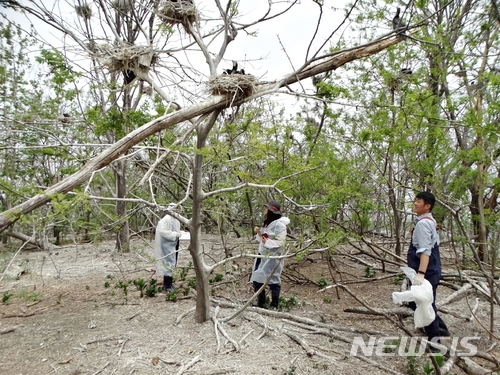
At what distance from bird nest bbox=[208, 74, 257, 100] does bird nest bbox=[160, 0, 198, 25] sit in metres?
0.69

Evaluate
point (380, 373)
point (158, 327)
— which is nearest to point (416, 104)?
point (380, 373)

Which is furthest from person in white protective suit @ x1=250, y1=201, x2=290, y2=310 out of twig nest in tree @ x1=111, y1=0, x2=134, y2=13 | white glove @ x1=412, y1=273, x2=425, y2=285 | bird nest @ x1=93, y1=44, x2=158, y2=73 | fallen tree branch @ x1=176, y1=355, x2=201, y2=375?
twig nest in tree @ x1=111, y1=0, x2=134, y2=13

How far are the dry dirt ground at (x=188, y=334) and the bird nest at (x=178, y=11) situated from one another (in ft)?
7.71

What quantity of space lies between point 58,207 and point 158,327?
2.36 meters

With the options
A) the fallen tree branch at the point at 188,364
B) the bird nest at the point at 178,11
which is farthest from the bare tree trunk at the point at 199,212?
the bird nest at the point at 178,11

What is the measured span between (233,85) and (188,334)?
265 cm

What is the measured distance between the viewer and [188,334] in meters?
3.71

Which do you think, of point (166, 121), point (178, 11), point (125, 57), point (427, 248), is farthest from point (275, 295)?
point (178, 11)

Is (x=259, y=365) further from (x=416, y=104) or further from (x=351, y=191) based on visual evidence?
(x=416, y=104)

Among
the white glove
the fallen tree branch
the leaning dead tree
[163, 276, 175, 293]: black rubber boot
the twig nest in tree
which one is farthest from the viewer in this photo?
the twig nest in tree

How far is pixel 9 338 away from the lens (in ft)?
13.1

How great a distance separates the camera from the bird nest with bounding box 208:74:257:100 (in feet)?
10.7

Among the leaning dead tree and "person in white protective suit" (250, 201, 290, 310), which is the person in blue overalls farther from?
the leaning dead tree

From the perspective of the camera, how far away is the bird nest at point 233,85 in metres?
3.26
